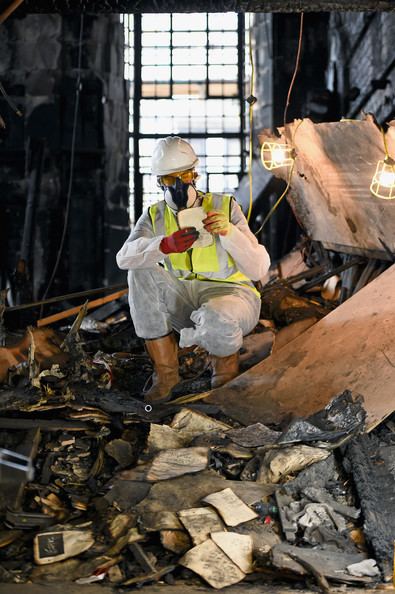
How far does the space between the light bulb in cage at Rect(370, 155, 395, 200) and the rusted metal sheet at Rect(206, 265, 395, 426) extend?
0.60 metres

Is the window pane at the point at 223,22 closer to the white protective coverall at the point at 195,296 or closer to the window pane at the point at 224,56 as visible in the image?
the window pane at the point at 224,56

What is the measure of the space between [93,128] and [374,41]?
5.14 metres

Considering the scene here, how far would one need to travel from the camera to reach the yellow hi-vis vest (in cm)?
497

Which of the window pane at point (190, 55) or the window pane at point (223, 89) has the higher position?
the window pane at point (190, 55)

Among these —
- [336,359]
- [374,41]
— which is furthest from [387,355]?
[374,41]

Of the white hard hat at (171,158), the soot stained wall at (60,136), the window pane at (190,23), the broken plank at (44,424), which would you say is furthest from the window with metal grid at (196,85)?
the broken plank at (44,424)

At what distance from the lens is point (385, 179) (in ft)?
18.0

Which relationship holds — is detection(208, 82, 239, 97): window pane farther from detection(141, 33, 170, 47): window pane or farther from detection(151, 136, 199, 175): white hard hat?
detection(151, 136, 199, 175): white hard hat

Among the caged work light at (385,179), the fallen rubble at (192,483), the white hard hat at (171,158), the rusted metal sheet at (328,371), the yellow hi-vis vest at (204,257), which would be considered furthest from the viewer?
the caged work light at (385,179)

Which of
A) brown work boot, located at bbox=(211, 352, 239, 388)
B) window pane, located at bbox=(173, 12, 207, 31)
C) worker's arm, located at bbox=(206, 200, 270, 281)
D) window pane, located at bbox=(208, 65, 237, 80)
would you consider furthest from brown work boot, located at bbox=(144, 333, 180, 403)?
window pane, located at bbox=(173, 12, 207, 31)

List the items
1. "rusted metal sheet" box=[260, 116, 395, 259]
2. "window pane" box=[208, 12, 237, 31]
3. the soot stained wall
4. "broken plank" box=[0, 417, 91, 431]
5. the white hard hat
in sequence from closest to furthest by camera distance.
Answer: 1. "broken plank" box=[0, 417, 91, 431]
2. the white hard hat
3. "rusted metal sheet" box=[260, 116, 395, 259]
4. the soot stained wall
5. "window pane" box=[208, 12, 237, 31]

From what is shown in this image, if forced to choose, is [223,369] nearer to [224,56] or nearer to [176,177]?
[176,177]

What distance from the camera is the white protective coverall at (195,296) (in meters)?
4.79

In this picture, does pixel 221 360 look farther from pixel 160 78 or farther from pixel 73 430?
pixel 160 78
